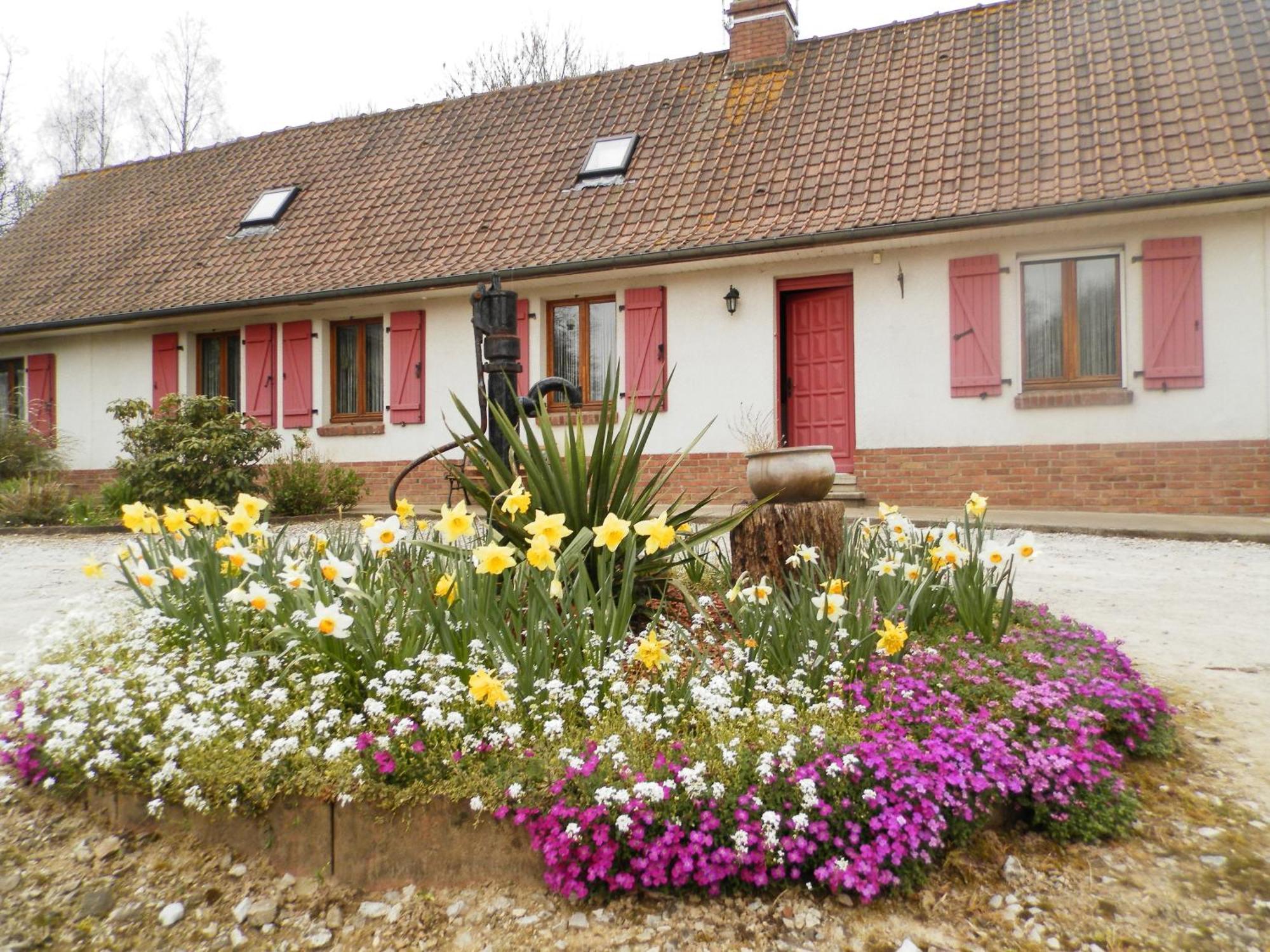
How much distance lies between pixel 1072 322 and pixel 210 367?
1127 centimetres

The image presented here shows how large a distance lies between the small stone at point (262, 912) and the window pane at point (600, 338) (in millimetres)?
9448

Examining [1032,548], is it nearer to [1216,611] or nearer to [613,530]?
[613,530]

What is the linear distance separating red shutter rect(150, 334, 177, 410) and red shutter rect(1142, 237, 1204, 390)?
39.9 feet

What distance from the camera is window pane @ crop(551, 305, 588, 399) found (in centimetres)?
1189

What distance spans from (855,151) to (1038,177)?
2.24m

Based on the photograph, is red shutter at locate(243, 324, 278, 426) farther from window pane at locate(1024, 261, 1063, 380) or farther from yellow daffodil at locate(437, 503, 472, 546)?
yellow daffodil at locate(437, 503, 472, 546)

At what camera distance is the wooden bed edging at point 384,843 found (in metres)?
2.41

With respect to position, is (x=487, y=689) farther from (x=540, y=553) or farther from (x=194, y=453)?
(x=194, y=453)

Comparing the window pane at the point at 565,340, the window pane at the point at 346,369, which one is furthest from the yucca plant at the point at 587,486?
the window pane at the point at 346,369

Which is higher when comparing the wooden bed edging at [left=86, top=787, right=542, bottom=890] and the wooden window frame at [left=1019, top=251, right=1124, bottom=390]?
the wooden window frame at [left=1019, top=251, right=1124, bottom=390]

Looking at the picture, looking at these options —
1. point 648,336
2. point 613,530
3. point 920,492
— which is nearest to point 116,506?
point 648,336

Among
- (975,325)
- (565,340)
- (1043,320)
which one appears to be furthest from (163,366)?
(1043,320)

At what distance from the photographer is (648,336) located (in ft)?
36.7

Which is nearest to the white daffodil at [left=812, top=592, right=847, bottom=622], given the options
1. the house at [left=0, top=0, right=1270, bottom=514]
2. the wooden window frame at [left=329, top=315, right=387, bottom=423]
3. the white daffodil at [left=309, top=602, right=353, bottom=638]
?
the white daffodil at [left=309, top=602, right=353, bottom=638]
